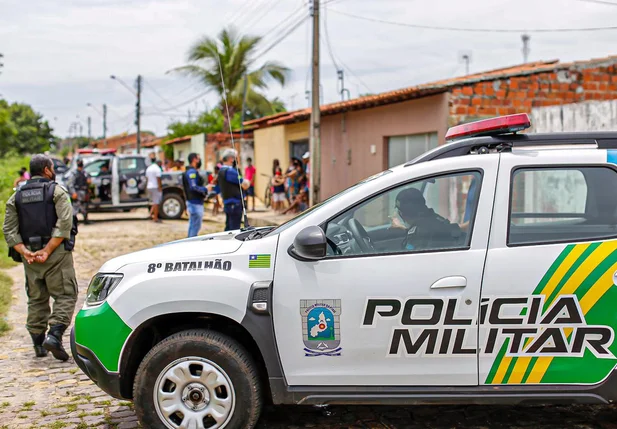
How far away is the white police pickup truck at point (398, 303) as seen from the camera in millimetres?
3920

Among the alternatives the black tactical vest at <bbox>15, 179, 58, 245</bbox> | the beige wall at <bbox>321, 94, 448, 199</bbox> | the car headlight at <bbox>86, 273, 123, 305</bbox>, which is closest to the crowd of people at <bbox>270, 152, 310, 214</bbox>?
the beige wall at <bbox>321, 94, 448, 199</bbox>

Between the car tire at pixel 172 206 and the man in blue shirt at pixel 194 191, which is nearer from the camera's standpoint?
the man in blue shirt at pixel 194 191

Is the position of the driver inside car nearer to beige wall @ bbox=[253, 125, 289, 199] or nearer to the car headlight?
the car headlight

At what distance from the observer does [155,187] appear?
19.5m

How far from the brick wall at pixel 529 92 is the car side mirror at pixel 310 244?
32.6 ft

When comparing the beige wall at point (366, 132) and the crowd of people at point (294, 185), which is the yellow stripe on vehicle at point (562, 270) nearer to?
the beige wall at point (366, 132)

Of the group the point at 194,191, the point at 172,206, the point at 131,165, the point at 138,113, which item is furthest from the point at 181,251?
the point at 138,113

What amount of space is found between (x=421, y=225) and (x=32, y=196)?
3.68 metres

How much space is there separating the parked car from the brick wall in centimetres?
970

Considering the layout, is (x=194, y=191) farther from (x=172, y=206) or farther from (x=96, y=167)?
(x=96, y=167)

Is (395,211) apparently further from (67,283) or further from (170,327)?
(67,283)

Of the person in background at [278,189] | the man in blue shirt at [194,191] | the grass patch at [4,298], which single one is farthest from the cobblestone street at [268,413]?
the person in background at [278,189]

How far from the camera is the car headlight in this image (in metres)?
4.36

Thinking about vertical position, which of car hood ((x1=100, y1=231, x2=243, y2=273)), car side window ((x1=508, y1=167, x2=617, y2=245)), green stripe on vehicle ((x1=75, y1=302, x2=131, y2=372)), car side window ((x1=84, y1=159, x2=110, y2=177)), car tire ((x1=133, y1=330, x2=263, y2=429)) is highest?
car side window ((x1=84, y1=159, x2=110, y2=177))
